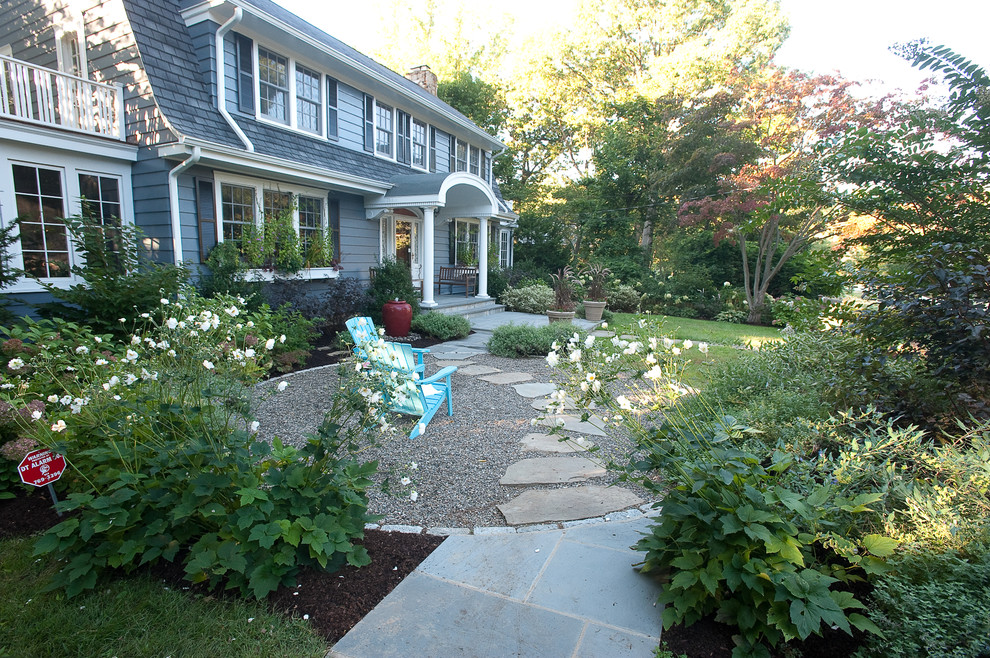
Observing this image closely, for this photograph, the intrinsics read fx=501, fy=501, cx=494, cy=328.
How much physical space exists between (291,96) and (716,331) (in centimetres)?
1006

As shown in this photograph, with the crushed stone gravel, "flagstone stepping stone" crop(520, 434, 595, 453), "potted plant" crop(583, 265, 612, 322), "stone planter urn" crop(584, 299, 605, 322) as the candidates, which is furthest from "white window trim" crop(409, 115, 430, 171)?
"flagstone stepping stone" crop(520, 434, 595, 453)

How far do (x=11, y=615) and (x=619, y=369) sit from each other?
278 centimetres

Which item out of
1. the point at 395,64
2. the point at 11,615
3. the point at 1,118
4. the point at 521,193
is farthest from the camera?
the point at 395,64

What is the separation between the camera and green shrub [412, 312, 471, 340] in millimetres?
9078

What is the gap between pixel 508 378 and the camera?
21.4 ft

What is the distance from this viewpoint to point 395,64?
2602cm

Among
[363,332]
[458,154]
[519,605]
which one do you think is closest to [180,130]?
[363,332]

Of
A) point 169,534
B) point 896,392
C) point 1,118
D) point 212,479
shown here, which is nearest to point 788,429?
point 896,392

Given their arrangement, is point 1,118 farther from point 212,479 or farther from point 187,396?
point 212,479

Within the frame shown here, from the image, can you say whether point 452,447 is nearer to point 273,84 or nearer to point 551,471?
point 551,471

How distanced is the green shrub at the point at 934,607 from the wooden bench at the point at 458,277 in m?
11.8

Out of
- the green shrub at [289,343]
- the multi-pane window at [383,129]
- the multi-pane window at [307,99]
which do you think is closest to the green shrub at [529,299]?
the multi-pane window at [383,129]

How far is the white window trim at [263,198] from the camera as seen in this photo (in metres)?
7.64

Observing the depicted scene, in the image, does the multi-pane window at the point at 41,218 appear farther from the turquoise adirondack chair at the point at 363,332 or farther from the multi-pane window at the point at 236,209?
the turquoise adirondack chair at the point at 363,332
